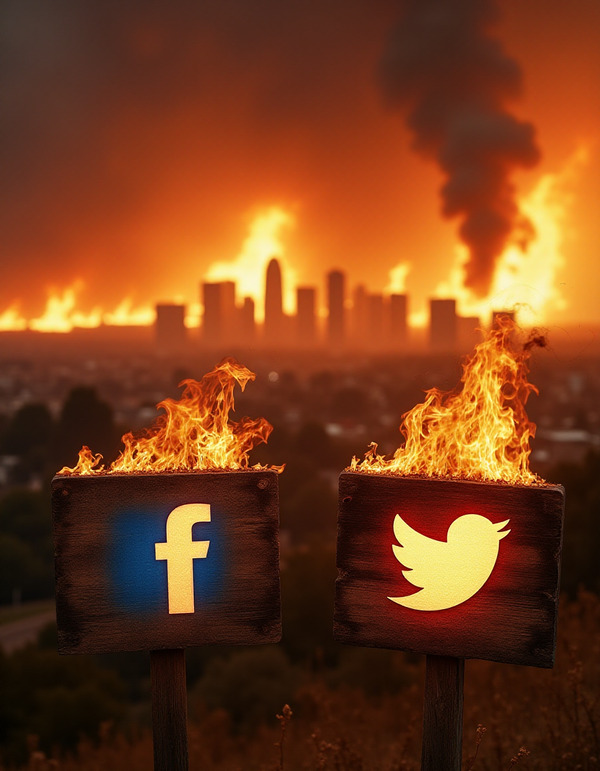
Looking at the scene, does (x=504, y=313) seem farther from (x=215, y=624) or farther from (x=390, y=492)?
(x=215, y=624)

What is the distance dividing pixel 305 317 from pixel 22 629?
31.8 meters

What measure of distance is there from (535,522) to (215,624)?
1311 mm

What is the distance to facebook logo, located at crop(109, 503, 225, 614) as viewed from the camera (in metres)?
3.31

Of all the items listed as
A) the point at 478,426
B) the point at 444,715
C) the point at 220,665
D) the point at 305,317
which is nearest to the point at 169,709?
the point at 444,715

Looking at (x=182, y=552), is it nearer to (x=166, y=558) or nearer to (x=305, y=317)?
(x=166, y=558)

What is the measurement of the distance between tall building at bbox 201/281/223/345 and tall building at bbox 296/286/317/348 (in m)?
10.3

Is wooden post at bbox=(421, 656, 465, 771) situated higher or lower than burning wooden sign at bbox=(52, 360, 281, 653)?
lower

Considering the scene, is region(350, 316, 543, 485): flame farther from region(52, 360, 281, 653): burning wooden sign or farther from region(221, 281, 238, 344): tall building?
region(221, 281, 238, 344): tall building

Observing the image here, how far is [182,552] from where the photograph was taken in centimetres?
333

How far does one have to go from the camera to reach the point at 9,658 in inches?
727

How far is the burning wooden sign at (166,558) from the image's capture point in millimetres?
3312

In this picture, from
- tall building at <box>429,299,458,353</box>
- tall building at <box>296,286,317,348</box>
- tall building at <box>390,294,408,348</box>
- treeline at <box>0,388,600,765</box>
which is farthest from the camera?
tall building at <box>296,286,317,348</box>

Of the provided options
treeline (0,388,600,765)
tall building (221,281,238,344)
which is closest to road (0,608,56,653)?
treeline (0,388,600,765)

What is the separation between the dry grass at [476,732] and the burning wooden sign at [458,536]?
1.88 ft
